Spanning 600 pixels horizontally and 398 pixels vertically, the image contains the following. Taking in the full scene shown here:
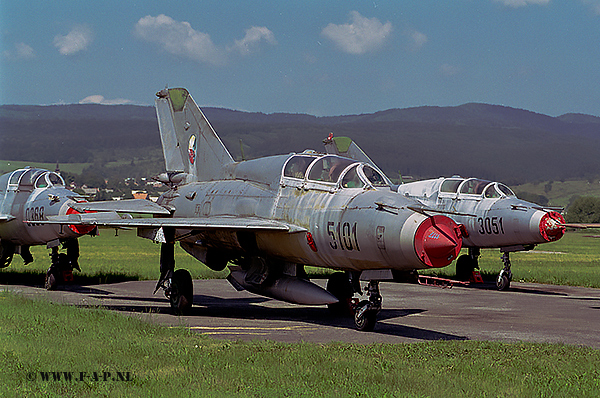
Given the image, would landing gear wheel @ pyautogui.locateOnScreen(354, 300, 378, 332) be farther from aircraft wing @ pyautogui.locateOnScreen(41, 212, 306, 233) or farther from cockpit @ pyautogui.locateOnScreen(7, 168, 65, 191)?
cockpit @ pyautogui.locateOnScreen(7, 168, 65, 191)

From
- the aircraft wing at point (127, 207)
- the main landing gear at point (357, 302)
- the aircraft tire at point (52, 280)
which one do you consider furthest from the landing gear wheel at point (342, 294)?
the aircraft tire at point (52, 280)

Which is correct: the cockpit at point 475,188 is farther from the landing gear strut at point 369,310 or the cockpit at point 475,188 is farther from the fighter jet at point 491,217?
the landing gear strut at point 369,310

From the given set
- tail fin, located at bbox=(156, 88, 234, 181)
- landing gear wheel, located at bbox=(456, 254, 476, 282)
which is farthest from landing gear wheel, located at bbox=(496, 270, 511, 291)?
tail fin, located at bbox=(156, 88, 234, 181)

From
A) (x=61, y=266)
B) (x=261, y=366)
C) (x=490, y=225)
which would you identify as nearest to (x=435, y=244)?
(x=261, y=366)

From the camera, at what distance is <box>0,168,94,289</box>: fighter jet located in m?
18.8

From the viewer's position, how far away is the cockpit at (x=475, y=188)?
814 inches

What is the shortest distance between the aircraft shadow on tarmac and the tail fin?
3.21 m

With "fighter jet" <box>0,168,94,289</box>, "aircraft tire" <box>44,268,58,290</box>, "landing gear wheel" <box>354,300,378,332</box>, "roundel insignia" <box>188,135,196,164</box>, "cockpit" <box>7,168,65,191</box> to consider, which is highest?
"roundel insignia" <box>188,135,196,164</box>

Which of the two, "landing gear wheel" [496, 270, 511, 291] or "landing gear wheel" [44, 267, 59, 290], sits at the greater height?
"landing gear wheel" [496, 270, 511, 291]

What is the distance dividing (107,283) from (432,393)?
1643cm

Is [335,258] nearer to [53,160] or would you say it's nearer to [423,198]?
[423,198]

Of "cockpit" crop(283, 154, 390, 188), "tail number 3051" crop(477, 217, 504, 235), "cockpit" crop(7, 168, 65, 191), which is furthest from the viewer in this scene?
"cockpit" crop(7, 168, 65, 191)

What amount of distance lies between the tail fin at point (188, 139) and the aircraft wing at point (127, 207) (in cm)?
136

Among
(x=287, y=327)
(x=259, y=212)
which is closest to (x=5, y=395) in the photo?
(x=287, y=327)
